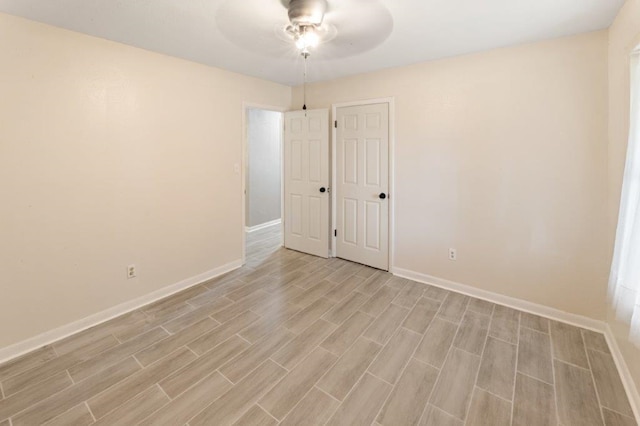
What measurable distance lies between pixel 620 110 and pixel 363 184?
7.79 feet

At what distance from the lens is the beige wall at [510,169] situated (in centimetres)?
246

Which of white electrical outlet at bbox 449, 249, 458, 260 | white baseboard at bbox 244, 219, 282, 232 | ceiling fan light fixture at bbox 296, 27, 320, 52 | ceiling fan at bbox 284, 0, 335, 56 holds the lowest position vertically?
Result: white baseboard at bbox 244, 219, 282, 232

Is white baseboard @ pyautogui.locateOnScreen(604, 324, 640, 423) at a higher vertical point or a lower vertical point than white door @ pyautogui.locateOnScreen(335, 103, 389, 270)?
lower

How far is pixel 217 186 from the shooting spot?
141 inches

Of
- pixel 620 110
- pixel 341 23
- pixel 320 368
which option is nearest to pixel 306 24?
pixel 341 23

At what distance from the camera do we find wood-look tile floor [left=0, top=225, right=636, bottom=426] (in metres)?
1.70

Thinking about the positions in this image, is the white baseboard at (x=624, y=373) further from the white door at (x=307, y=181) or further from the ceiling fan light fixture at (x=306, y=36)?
the ceiling fan light fixture at (x=306, y=36)

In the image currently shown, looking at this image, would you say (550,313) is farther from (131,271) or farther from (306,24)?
(131,271)

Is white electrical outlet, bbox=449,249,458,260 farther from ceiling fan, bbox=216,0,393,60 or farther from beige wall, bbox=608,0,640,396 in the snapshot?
ceiling fan, bbox=216,0,393,60

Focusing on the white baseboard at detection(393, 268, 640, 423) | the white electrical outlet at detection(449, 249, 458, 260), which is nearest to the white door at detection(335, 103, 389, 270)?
the white baseboard at detection(393, 268, 640, 423)

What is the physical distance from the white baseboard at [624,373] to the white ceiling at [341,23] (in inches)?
92.7

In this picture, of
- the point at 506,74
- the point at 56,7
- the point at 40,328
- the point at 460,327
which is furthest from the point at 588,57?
the point at 40,328

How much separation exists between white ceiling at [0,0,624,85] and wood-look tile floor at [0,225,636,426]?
242 centimetres

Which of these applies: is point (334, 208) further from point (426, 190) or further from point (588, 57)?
point (588, 57)
